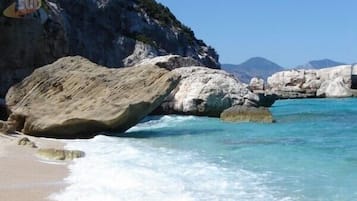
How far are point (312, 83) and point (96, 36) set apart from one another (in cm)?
3114

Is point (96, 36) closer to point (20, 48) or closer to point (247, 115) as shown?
point (20, 48)

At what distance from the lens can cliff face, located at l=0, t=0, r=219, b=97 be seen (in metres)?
25.4

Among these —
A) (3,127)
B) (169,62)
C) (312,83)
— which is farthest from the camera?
(312,83)

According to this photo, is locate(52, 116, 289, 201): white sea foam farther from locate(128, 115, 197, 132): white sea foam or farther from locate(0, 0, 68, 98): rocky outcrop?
Result: locate(0, 0, 68, 98): rocky outcrop

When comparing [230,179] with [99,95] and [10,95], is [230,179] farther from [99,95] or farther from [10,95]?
[10,95]

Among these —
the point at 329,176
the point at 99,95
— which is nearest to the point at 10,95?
the point at 99,95

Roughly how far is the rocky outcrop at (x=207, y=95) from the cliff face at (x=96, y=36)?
6356 millimetres

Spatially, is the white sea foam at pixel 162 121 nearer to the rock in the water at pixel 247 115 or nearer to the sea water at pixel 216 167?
the rock in the water at pixel 247 115

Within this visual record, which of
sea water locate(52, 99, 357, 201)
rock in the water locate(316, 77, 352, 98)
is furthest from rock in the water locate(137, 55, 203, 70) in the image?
rock in the water locate(316, 77, 352, 98)

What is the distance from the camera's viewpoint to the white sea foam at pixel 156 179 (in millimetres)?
7871

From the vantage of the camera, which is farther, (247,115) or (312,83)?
(312,83)

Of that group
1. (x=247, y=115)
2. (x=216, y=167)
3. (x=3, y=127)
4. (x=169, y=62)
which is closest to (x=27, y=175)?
(x=216, y=167)

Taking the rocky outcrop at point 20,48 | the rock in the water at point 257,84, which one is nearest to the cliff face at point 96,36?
the rocky outcrop at point 20,48

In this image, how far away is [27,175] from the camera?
30.3ft
